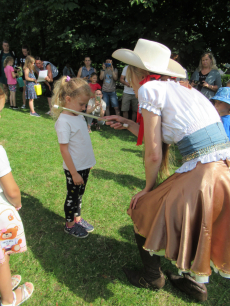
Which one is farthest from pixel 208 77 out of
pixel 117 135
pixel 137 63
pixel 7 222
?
pixel 7 222

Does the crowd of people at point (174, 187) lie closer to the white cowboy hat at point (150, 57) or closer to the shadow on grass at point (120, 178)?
the white cowboy hat at point (150, 57)

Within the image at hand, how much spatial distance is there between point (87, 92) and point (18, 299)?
198 centimetres

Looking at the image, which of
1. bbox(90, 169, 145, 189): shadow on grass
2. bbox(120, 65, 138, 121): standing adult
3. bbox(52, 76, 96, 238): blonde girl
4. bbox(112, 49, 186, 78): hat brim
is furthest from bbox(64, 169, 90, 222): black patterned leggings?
bbox(120, 65, 138, 121): standing adult

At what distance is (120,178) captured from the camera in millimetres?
4094

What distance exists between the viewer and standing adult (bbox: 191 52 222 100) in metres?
5.37

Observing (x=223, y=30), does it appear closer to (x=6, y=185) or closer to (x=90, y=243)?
(x=90, y=243)

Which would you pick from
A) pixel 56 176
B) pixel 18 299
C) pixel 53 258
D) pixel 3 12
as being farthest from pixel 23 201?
pixel 3 12

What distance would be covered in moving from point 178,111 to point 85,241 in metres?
1.89

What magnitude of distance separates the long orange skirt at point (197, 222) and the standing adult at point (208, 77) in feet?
14.6

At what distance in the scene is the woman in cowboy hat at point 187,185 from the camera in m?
1.45

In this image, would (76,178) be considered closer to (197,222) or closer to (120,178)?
(197,222)

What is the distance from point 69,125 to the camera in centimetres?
232

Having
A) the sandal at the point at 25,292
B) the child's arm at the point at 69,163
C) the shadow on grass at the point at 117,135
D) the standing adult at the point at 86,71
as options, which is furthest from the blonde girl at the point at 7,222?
the standing adult at the point at 86,71

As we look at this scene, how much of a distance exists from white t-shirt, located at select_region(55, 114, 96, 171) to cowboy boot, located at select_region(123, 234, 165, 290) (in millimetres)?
970
